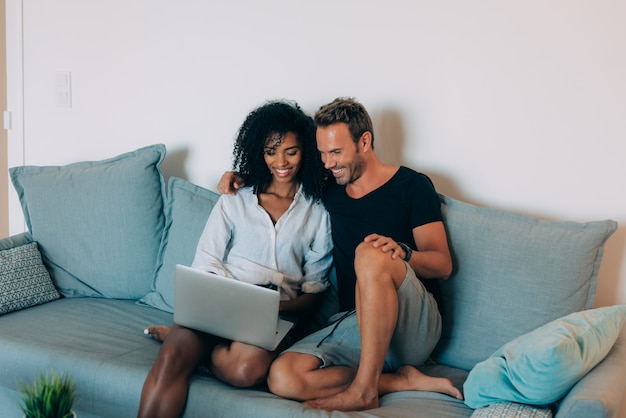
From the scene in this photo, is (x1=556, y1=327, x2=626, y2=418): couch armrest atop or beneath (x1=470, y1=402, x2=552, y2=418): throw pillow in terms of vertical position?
atop

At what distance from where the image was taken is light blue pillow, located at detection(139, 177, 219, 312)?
7.91 ft

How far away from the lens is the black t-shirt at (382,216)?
2057mm

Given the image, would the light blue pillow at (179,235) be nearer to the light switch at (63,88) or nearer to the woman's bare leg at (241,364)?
the woman's bare leg at (241,364)

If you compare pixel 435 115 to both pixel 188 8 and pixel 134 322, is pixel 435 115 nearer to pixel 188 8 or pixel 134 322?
pixel 188 8

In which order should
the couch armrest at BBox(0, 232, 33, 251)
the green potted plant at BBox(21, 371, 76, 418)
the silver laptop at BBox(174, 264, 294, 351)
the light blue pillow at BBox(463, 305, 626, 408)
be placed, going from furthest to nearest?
the couch armrest at BBox(0, 232, 33, 251)
the silver laptop at BBox(174, 264, 294, 351)
the light blue pillow at BBox(463, 305, 626, 408)
the green potted plant at BBox(21, 371, 76, 418)

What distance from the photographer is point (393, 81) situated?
2346mm

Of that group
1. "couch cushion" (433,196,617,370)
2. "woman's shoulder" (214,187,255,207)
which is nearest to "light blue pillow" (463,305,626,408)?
"couch cushion" (433,196,617,370)

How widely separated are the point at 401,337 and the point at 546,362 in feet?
1.62

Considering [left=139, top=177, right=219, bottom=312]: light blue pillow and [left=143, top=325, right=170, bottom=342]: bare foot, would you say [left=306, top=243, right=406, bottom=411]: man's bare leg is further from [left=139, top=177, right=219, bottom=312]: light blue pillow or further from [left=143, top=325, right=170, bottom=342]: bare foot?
[left=139, top=177, right=219, bottom=312]: light blue pillow

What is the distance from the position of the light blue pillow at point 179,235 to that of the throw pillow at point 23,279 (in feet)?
1.19

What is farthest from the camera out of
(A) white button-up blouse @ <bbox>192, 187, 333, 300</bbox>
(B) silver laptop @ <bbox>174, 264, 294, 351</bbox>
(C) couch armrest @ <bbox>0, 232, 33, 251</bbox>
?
(C) couch armrest @ <bbox>0, 232, 33, 251</bbox>

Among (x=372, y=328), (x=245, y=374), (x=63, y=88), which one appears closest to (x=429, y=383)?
(x=372, y=328)

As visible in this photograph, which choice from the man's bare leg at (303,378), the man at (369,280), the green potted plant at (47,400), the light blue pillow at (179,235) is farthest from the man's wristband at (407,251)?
the green potted plant at (47,400)

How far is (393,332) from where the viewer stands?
1877 millimetres
